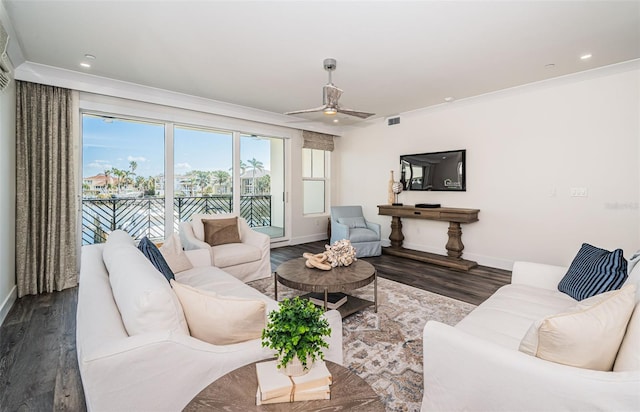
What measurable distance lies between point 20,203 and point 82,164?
823 millimetres

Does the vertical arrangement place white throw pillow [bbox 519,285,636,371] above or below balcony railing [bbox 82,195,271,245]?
below

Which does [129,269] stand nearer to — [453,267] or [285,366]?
[285,366]

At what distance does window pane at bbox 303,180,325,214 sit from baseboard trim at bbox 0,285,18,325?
4.36 m

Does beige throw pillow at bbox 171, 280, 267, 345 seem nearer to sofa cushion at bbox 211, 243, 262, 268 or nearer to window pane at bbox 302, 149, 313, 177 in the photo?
sofa cushion at bbox 211, 243, 262, 268

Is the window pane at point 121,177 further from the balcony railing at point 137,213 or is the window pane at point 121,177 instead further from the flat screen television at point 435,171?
the flat screen television at point 435,171

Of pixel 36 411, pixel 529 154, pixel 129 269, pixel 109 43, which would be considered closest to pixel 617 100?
pixel 529 154

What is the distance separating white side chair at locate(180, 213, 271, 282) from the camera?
11.0ft

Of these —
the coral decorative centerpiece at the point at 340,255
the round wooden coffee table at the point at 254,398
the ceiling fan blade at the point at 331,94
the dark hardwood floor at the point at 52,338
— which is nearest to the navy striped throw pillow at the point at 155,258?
the dark hardwood floor at the point at 52,338

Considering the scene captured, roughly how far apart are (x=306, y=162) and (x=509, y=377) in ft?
18.1

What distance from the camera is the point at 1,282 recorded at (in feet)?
8.86

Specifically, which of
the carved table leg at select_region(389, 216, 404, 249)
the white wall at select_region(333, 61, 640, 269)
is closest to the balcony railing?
the carved table leg at select_region(389, 216, 404, 249)

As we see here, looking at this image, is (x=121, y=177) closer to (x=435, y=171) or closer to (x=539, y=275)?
(x=435, y=171)

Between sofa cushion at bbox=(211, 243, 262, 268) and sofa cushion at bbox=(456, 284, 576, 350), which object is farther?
sofa cushion at bbox=(211, 243, 262, 268)

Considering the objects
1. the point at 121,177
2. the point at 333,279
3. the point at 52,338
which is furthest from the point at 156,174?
the point at 333,279
